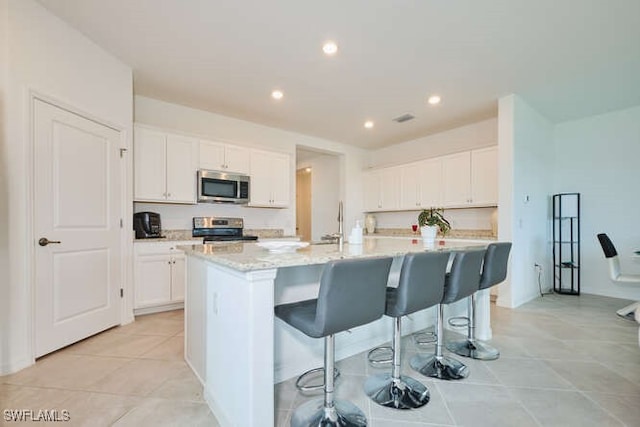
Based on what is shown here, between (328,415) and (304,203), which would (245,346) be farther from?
(304,203)

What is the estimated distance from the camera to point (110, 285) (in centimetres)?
292

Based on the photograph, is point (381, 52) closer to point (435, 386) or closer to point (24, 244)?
point (435, 386)

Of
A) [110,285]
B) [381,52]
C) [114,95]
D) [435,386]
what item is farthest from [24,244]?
[381,52]

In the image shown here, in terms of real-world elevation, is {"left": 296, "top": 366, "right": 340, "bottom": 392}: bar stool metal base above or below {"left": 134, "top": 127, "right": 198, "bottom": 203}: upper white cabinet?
below

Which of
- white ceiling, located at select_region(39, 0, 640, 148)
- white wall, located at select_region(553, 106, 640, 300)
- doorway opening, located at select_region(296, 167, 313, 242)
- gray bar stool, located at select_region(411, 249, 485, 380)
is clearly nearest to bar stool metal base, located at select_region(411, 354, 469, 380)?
gray bar stool, located at select_region(411, 249, 485, 380)

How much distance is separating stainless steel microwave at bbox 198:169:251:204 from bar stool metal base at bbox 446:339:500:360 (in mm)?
3206

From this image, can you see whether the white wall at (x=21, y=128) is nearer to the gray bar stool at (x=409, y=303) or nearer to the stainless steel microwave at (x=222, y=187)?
the stainless steel microwave at (x=222, y=187)

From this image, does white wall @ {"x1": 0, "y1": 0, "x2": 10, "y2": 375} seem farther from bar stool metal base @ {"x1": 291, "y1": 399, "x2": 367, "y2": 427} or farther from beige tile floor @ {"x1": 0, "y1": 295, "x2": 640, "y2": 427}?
bar stool metal base @ {"x1": 291, "y1": 399, "x2": 367, "y2": 427}

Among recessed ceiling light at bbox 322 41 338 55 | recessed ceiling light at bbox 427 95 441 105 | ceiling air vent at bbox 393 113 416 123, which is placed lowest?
ceiling air vent at bbox 393 113 416 123

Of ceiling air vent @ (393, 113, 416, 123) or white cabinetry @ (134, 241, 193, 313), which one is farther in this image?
ceiling air vent @ (393, 113, 416, 123)

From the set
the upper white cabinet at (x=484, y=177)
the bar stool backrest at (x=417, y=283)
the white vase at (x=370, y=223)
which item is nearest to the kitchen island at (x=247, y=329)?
the bar stool backrest at (x=417, y=283)

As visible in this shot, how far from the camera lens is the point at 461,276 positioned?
2.01 metres

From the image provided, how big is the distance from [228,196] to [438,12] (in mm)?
3207

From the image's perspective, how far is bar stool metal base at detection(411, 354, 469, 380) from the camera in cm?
204
